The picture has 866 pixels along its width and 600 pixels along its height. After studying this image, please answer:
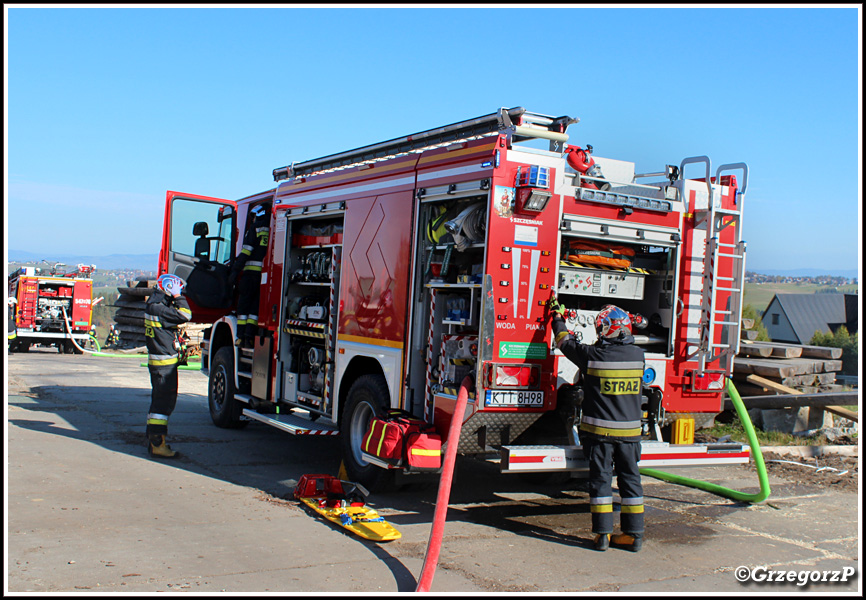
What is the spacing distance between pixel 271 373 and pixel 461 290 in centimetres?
347

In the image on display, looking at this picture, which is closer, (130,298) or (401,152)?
(401,152)

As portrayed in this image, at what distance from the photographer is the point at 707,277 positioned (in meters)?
6.98

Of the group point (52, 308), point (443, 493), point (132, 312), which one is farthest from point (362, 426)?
point (52, 308)

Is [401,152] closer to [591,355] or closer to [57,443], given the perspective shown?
[591,355]

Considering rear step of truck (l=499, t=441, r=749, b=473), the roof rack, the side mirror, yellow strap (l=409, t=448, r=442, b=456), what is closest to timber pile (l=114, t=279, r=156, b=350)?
the side mirror

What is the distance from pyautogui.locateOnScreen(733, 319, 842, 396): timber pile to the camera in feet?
36.7

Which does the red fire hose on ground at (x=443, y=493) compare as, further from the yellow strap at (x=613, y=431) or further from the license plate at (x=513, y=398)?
the yellow strap at (x=613, y=431)

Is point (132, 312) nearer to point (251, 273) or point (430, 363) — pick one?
point (251, 273)

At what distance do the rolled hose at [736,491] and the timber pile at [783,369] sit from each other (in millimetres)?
3855

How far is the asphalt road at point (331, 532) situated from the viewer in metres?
4.96

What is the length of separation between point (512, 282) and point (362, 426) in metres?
2.34

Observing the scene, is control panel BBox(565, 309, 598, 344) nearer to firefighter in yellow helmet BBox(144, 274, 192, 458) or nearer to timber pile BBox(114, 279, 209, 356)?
firefighter in yellow helmet BBox(144, 274, 192, 458)

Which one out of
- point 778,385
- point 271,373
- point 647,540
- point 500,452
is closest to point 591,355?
point 500,452

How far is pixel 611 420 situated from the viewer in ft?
19.7
